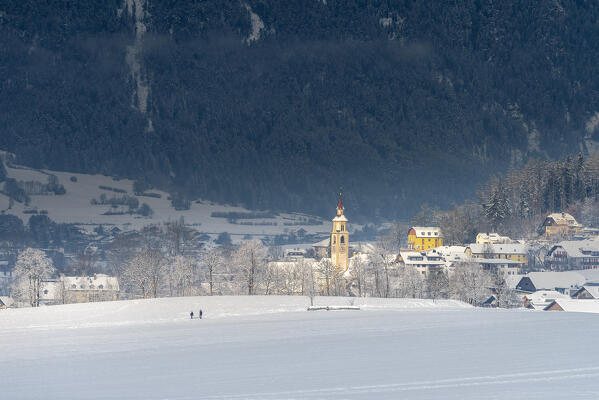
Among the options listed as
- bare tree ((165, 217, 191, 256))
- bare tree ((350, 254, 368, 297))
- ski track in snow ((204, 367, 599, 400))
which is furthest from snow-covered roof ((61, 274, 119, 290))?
ski track in snow ((204, 367, 599, 400))

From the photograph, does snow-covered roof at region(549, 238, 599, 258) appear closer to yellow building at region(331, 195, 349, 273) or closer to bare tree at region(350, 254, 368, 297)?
yellow building at region(331, 195, 349, 273)

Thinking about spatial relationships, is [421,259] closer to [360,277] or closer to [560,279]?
[560,279]

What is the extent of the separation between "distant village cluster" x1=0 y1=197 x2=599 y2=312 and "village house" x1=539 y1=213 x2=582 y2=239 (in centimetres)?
16

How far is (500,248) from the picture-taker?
156 m

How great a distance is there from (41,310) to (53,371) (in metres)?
Answer: 29.2

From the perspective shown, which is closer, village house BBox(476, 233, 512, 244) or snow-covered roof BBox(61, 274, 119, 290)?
snow-covered roof BBox(61, 274, 119, 290)

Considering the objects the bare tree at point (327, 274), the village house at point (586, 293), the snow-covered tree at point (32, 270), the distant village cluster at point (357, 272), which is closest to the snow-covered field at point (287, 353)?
the snow-covered tree at point (32, 270)

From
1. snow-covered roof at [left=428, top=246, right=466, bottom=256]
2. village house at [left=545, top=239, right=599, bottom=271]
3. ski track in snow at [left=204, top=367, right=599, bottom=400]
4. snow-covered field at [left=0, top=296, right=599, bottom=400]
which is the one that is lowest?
ski track in snow at [left=204, top=367, right=599, bottom=400]

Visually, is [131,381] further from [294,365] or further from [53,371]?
[294,365]

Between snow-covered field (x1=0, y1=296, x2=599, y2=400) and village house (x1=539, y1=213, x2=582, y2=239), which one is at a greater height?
village house (x1=539, y1=213, x2=582, y2=239)

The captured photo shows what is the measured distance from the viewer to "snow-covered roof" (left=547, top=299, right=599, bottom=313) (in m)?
99.6

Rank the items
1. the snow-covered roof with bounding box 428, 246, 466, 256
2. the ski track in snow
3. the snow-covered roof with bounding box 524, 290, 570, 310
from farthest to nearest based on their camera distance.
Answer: the snow-covered roof with bounding box 428, 246, 466, 256 < the snow-covered roof with bounding box 524, 290, 570, 310 < the ski track in snow

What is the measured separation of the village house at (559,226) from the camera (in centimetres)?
16612

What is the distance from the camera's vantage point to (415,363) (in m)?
49.8
